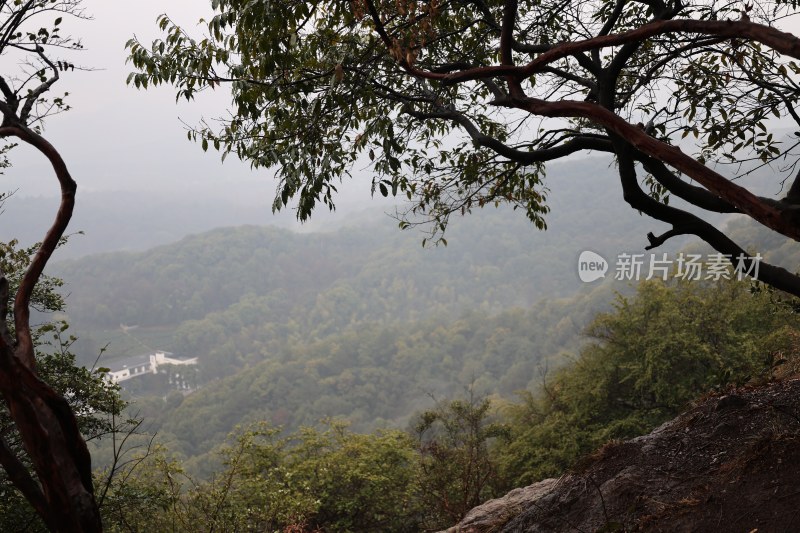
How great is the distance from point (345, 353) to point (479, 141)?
2810 inches

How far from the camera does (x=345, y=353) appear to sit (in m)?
74.4

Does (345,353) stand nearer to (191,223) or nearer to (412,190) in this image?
(412,190)

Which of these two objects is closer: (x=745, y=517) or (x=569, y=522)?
(x=745, y=517)

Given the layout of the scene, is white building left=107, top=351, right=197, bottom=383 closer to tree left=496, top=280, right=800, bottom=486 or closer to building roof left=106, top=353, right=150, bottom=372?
building roof left=106, top=353, right=150, bottom=372

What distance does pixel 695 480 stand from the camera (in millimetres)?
3525

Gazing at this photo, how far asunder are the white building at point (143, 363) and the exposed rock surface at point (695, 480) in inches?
3100

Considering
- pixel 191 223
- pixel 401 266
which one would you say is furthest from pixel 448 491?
pixel 191 223

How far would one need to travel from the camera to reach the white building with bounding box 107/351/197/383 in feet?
253

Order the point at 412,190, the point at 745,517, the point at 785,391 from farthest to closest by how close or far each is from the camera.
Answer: the point at 412,190
the point at 785,391
the point at 745,517

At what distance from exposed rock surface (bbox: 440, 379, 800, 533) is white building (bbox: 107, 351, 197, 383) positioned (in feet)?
258

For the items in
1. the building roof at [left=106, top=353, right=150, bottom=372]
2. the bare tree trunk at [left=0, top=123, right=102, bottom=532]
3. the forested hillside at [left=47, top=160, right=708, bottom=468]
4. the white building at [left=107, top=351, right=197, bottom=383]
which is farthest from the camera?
the building roof at [left=106, top=353, right=150, bottom=372]

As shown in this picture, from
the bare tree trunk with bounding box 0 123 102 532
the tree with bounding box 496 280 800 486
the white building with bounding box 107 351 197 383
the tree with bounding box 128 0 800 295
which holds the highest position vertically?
the white building with bounding box 107 351 197 383

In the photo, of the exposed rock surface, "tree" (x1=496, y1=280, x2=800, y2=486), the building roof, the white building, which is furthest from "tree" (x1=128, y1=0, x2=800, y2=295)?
the building roof

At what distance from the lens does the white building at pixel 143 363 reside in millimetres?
77056
